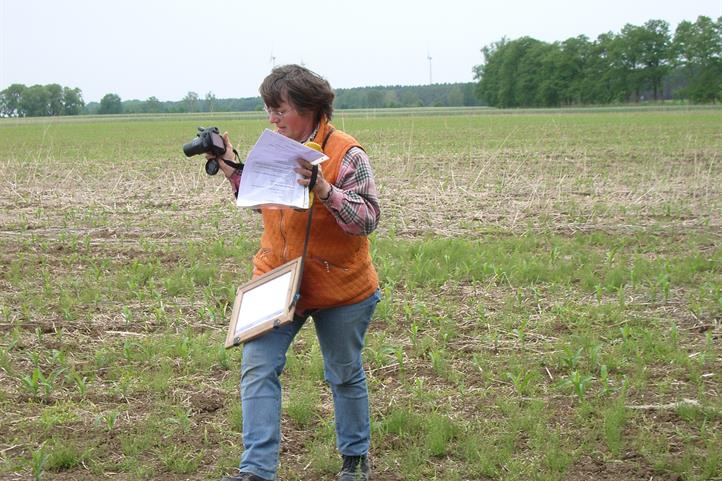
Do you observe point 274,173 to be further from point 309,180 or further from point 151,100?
point 151,100

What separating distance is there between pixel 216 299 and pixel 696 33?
9838 centimetres

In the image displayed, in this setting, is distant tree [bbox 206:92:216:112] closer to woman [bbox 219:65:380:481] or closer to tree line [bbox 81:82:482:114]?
woman [bbox 219:65:380:481]

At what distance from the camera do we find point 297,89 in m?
3.29

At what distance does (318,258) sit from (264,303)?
29cm

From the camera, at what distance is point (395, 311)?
655 centimetres

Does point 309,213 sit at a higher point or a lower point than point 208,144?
lower

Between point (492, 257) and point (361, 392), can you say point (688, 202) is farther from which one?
point (361, 392)

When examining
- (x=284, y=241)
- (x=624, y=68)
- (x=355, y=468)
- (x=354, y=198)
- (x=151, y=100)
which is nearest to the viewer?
(x=354, y=198)

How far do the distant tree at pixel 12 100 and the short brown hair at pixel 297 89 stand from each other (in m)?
69.0

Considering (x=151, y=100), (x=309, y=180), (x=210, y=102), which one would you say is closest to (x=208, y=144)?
(x=309, y=180)

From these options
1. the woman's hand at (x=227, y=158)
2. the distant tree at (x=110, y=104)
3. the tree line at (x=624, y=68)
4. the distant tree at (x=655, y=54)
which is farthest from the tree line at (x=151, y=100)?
the woman's hand at (x=227, y=158)

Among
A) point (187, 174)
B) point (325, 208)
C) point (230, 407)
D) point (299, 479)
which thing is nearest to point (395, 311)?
point (230, 407)

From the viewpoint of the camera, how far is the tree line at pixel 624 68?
9231 cm

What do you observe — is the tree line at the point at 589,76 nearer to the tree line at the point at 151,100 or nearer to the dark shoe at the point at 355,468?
the tree line at the point at 151,100
